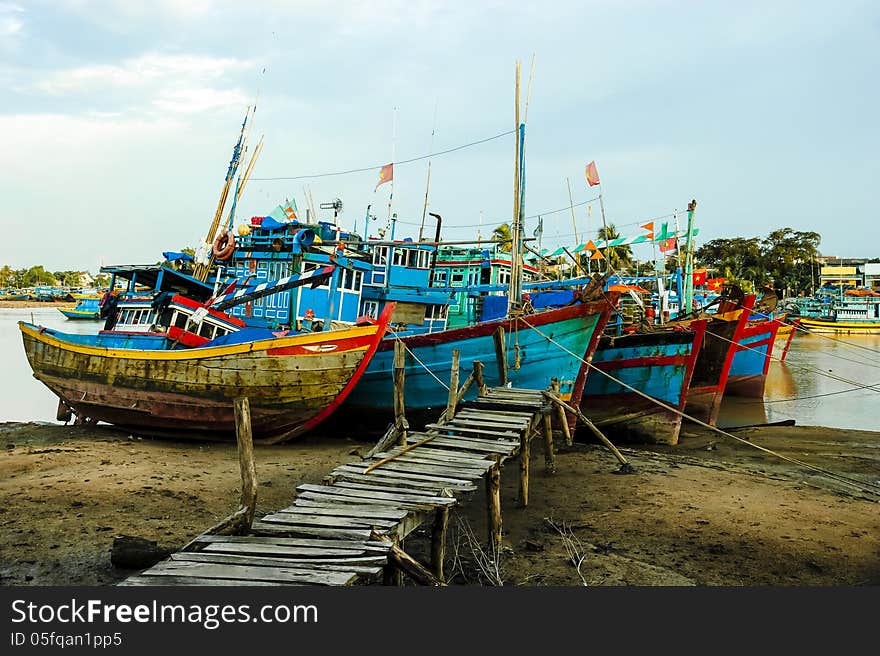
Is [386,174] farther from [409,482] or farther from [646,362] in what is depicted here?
[409,482]

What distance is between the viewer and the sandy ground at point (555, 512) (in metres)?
7.50

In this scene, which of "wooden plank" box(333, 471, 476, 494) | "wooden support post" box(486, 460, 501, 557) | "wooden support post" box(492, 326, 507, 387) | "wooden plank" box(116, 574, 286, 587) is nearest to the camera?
"wooden plank" box(116, 574, 286, 587)

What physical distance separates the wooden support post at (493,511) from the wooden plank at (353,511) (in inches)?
72.5

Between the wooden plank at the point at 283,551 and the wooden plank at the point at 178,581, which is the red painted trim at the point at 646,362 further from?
the wooden plank at the point at 178,581

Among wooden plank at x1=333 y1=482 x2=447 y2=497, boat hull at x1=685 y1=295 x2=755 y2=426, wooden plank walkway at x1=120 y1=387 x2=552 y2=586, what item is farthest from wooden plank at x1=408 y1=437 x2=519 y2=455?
boat hull at x1=685 y1=295 x2=755 y2=426

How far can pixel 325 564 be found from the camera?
200 inches

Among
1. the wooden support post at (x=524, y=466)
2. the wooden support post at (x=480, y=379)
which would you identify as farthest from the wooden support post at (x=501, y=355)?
the wooden support post at (x=524, y=466)

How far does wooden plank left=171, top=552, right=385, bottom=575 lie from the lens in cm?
499

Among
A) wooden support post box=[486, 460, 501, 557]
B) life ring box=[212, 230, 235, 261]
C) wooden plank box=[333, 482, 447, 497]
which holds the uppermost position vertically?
life ring box=[212, 230, 235, 261]

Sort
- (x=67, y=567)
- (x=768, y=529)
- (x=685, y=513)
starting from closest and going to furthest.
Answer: (x=67, y=567)
(x=768, y=529)
(x=685, y=513)

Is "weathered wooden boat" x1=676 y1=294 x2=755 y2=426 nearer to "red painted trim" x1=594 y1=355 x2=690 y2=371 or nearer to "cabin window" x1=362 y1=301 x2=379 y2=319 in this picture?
"red painted trim" x1=594 y1=355 x2=690 y2=371

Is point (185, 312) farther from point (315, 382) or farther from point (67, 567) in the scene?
point (67, 567)

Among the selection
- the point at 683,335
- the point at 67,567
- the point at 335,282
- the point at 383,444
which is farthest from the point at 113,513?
the point at 683,335

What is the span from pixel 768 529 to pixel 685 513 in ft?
3.31
